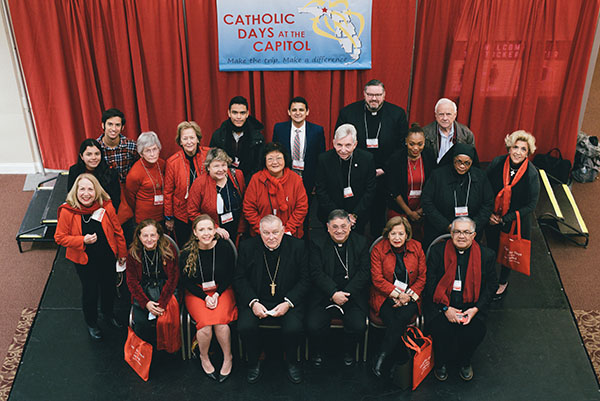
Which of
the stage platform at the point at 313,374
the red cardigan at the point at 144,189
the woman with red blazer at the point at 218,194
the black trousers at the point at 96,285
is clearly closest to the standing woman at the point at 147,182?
the red cardigan at the point at 144,189

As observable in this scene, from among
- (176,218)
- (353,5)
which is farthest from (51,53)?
(353,5)

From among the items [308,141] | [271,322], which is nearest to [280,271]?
[271,322]

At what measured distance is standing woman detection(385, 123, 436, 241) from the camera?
14.1 ft

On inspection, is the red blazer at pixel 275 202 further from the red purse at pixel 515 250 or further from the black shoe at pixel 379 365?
the red purse at pixel 515 250

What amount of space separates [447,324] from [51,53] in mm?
4830

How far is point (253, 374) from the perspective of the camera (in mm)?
3861

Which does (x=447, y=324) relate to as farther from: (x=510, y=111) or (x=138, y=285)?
(x=510, y=111)

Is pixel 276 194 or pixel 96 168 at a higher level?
pixel 96 168

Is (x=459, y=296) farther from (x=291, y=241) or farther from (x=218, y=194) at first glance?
(x=218, y=194)

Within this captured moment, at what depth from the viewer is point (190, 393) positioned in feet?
12.3

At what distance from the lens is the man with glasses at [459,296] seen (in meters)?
3.80

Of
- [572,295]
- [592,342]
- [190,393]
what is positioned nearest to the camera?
[190,393]

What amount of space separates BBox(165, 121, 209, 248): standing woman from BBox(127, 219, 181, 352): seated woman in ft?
1.79

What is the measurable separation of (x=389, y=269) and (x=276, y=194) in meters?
1.02
